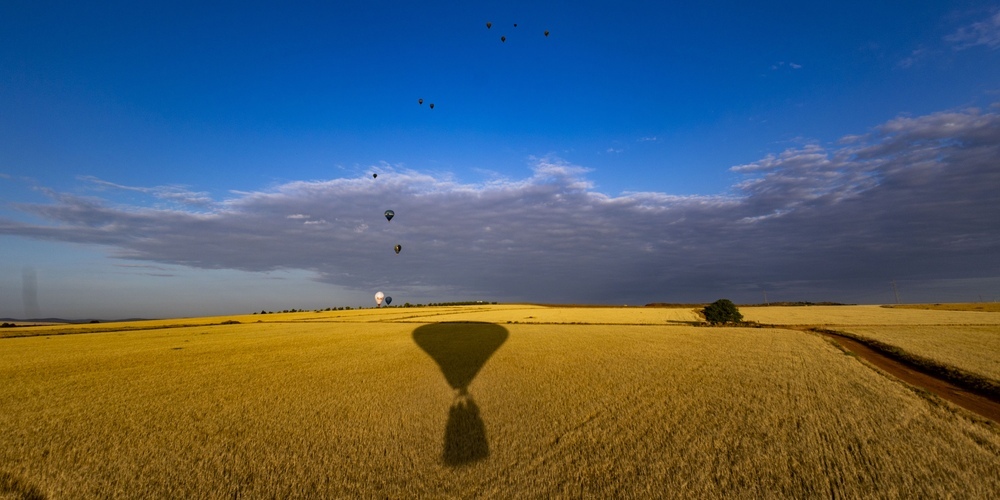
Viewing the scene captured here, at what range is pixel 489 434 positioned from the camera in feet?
30.9

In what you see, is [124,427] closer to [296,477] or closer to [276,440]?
[276,440]

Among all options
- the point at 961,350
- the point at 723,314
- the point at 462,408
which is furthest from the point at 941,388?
the point at 723,314

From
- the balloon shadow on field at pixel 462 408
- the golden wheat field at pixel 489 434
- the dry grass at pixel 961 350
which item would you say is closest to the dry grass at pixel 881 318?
the dry grass at pixel 961 350

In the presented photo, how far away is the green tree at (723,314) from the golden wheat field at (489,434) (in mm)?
39086

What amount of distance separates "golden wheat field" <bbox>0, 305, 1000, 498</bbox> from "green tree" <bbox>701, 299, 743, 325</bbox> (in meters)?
39.1

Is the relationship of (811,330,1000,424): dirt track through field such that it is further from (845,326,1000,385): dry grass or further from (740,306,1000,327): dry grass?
(740,306,1000,327): dry grass

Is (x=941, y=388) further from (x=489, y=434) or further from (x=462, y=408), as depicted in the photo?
(x=462, y=408)

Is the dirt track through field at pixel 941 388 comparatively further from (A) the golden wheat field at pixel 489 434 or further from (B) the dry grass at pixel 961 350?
(B) the dry grass at pixel 961 350

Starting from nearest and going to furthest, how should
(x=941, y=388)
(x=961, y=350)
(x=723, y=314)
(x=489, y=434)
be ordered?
(x=489, y=434) < (x=941, y=388) < (x=961, y=350) < (x=723, y=314)

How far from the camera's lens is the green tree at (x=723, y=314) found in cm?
5419

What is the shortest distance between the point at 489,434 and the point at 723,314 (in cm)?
5376

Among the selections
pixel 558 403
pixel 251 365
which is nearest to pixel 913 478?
pixel 558 403

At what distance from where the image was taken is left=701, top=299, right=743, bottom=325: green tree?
178ft

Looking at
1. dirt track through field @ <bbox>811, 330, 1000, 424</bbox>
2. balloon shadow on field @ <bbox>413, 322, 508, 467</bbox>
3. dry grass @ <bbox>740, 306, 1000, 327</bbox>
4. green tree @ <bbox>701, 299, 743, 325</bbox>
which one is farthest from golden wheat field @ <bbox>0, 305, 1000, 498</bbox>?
dry grass @ <bbox>740, 306, 1000, 327</bbox>
